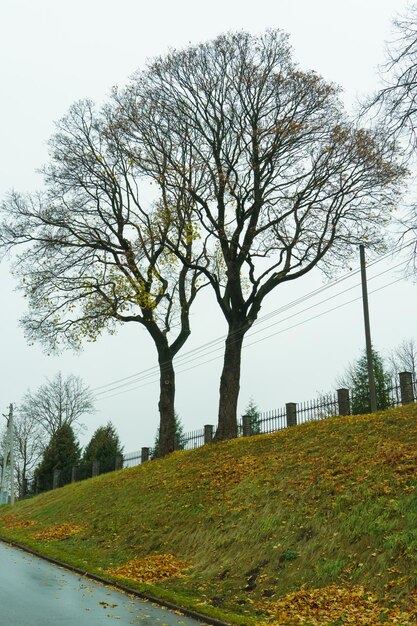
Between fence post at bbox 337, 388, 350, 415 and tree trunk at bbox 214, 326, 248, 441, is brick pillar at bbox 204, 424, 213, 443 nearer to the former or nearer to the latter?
tree trunk at bbox 214, 326, 248, 441

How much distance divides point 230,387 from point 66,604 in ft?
48.0

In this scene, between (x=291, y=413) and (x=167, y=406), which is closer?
(x=291, y=413)

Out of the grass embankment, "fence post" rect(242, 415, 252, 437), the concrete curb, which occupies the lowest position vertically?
the concrete curb

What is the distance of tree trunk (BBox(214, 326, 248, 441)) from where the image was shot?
25.2 meters

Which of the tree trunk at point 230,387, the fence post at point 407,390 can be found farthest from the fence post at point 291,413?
the fence post at point 407,390

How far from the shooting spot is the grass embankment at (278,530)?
34.1 ft

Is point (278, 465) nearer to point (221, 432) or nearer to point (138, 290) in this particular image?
Result: point (221, 432)

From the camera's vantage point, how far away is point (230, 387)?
25422 millimetres

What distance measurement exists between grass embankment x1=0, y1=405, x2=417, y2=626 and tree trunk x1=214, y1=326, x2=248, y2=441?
1.34m

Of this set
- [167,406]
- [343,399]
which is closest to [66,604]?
[343,399]

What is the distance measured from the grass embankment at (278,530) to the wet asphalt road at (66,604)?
66cm

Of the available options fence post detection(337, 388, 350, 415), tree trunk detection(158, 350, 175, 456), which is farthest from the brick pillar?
fence post detection(337, 388, 350, 415)

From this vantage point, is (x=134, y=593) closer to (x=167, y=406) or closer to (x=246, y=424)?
(x=246, y=424)

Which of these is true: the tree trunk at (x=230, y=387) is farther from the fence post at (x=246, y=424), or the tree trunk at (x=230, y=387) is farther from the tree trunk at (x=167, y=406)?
the tree trunk at (x=167, y=406)
